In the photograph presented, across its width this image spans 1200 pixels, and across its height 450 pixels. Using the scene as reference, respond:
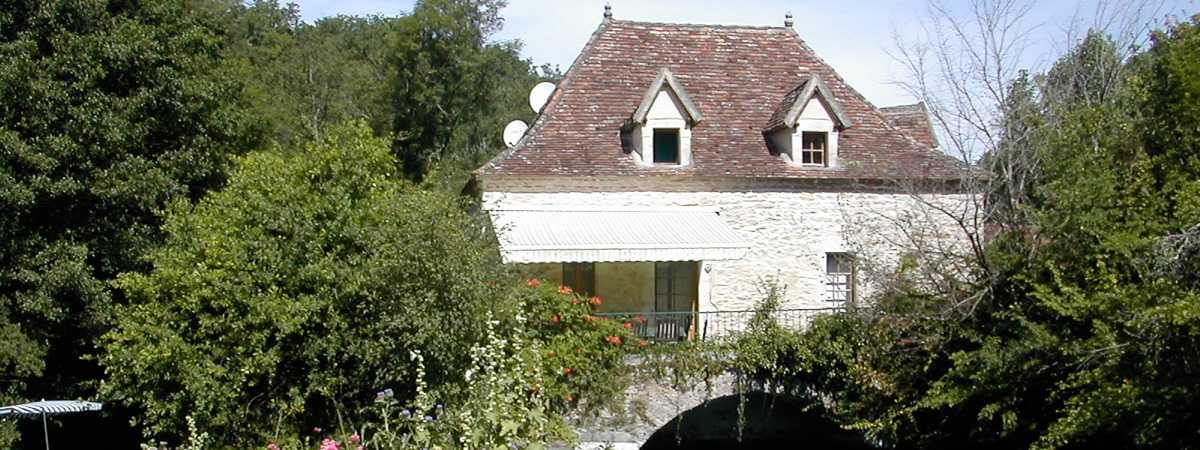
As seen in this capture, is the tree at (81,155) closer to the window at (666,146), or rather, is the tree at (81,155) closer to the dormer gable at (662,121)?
the dormer gable at (662,121)

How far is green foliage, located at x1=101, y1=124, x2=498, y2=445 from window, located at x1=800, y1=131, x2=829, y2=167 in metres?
8.84

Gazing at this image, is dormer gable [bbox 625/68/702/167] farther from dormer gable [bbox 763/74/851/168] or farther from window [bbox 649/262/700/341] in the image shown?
window [bbox 649/262/700/341]

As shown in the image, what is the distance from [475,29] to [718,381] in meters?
25.0

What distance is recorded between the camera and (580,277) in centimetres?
2362

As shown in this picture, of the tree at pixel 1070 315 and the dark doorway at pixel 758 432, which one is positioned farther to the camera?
the dark doorway at pixel 758 432

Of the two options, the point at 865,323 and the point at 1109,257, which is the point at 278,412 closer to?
the point at 865,323

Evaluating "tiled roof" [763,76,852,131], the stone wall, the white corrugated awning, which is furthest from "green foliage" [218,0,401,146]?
"tiled roof" [763,76,852,131]

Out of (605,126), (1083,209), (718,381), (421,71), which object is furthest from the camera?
(421,71)

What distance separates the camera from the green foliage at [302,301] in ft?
54.1

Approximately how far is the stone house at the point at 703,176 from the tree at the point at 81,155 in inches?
290

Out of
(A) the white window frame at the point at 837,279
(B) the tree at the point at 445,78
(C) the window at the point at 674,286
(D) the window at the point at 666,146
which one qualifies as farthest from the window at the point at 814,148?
(B) the tree at the point at 445,78

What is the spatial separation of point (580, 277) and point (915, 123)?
9552 millimetres

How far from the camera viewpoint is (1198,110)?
15172mm

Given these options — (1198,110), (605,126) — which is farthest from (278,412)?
(1198,110)
